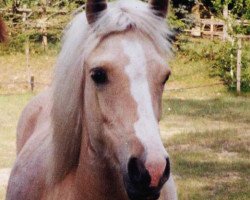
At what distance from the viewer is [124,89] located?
2156 millimetres

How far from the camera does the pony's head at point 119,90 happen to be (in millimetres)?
2043

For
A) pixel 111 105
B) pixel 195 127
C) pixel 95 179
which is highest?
pixel 111 105

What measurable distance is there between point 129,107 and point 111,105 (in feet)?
0.34

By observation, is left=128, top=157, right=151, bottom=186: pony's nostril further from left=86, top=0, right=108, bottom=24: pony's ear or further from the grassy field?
the grassy field

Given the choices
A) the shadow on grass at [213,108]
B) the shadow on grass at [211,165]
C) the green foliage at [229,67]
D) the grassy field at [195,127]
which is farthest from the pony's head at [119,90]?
the green foliage at [229,67]

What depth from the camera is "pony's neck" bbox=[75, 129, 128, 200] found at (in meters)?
2.37

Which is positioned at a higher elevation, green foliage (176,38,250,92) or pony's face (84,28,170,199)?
pony's face (84,28,170,199)

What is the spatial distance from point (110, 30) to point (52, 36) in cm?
1358

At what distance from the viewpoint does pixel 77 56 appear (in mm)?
2396

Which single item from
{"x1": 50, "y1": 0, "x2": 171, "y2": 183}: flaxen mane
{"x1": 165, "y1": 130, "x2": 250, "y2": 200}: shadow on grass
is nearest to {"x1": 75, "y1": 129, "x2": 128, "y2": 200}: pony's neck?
{"x1": 50, "y1": 0, "x2": 171, "y2": 183}: flaxen mane

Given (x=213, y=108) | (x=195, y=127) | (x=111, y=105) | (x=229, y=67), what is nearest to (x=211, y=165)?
(x=195, y=127)

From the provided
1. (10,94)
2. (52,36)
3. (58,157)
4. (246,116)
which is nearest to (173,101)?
(246,116)

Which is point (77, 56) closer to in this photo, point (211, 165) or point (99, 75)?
point (99, 75)

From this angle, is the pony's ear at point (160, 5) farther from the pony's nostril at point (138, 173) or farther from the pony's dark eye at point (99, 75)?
the pony's nostril at point (138, 173)
